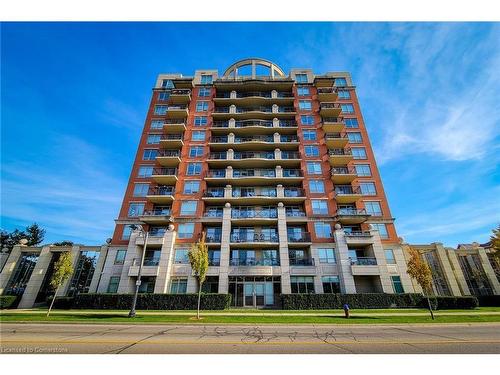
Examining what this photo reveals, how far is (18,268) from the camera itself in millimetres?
30844

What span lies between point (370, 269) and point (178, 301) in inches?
870

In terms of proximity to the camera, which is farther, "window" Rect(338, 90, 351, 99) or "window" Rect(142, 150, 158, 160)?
"window" Rect(338, 90, 351, 99)

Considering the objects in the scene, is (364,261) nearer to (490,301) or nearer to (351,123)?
(490,301)

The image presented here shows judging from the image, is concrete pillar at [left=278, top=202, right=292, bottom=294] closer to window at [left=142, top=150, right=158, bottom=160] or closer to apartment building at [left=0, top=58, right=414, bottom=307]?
apartment building at [left=0, top=58, right=414, bottom=307]

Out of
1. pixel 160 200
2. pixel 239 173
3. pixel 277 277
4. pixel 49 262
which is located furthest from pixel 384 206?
pixel 49 262

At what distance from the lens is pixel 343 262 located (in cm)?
2764

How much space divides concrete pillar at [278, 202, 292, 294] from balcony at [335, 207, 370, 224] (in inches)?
291

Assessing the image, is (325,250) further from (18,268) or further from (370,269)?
→ (18,268)

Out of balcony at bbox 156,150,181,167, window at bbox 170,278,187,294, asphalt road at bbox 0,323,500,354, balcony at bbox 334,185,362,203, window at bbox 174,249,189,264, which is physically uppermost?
balcony at bbox 156,150,181,167

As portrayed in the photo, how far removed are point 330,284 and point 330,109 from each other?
27771 mm

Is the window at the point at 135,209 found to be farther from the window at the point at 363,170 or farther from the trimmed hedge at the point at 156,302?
the window at the point at 363,170

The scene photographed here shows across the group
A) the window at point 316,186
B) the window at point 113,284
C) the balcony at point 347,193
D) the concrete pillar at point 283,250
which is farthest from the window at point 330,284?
the window at point 113,284

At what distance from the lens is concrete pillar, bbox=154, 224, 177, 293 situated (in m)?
26.4

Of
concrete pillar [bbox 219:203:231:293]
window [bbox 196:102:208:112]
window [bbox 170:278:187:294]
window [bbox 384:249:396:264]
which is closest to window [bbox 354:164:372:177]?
window [bbox 384:249:396:264]
